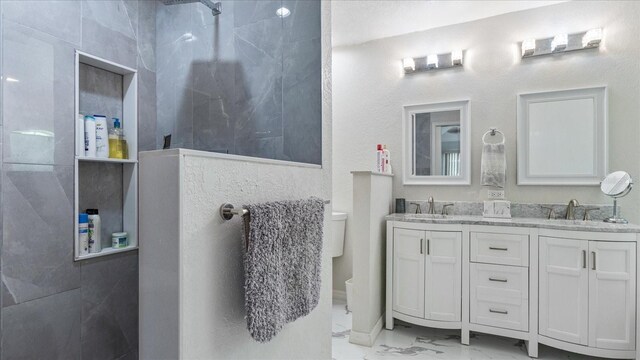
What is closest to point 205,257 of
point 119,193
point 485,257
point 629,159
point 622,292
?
point 119,193

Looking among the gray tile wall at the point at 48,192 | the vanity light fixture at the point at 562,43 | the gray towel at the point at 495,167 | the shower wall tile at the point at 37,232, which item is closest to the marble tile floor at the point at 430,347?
the gray towel at the point at 495,167

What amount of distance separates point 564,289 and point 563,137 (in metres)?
1.08

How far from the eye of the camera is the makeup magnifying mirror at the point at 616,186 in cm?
210

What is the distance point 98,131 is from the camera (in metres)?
1.72

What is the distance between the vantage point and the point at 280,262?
896 mm

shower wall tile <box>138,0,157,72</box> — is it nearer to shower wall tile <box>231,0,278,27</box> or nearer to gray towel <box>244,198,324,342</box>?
shower wall tile <box>231,0,278,27</box>

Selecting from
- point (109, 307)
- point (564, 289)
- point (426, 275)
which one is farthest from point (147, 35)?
point (564, 289)

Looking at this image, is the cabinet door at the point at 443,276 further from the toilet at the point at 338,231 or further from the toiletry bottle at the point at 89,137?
the toiletry bottle at the point at 89,137

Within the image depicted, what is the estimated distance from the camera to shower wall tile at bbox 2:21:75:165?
1385mm

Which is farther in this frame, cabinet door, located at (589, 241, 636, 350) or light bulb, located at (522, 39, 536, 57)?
light bulb, located at (522, 39, 536, 57)

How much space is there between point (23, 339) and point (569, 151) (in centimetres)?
329

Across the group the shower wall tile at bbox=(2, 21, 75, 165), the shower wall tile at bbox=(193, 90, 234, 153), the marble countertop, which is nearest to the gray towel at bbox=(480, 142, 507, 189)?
the marble countertop

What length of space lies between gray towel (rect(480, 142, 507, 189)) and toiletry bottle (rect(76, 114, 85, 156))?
8.43ft

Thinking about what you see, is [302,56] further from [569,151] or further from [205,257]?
Result: [569,151]
